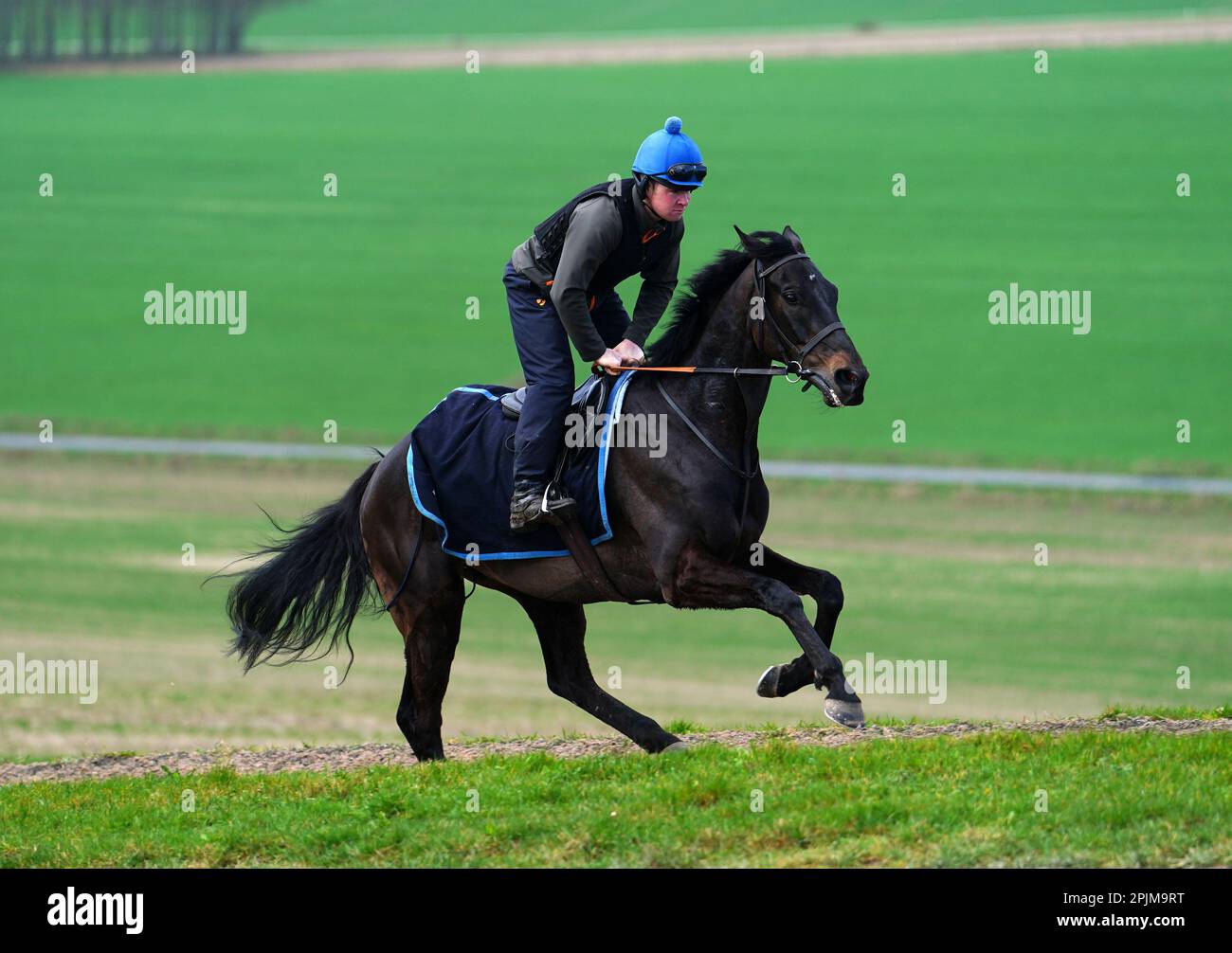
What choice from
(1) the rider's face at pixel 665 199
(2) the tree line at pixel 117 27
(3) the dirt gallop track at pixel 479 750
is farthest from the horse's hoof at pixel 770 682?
(2) the tree line at pixel 117 27

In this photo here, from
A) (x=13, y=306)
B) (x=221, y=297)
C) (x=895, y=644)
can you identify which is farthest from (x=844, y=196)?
(x=895, y=644)

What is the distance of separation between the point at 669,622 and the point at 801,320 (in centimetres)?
1352

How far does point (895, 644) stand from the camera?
19.0 meters

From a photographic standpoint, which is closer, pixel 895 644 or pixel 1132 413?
pixel 895 644

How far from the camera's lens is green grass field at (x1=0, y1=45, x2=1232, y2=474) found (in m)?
34.7

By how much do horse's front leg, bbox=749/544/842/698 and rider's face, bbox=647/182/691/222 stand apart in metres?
1.64

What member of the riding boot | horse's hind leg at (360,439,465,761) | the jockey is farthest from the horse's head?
horse's hind leg at (360,439,465,761)

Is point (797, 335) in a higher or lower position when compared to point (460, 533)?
higher

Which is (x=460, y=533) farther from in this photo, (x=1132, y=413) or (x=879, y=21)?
(x=879, y=21)

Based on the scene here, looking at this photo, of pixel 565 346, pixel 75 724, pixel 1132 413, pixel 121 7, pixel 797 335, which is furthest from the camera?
pixel 121 7

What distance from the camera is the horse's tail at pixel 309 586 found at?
967cm
